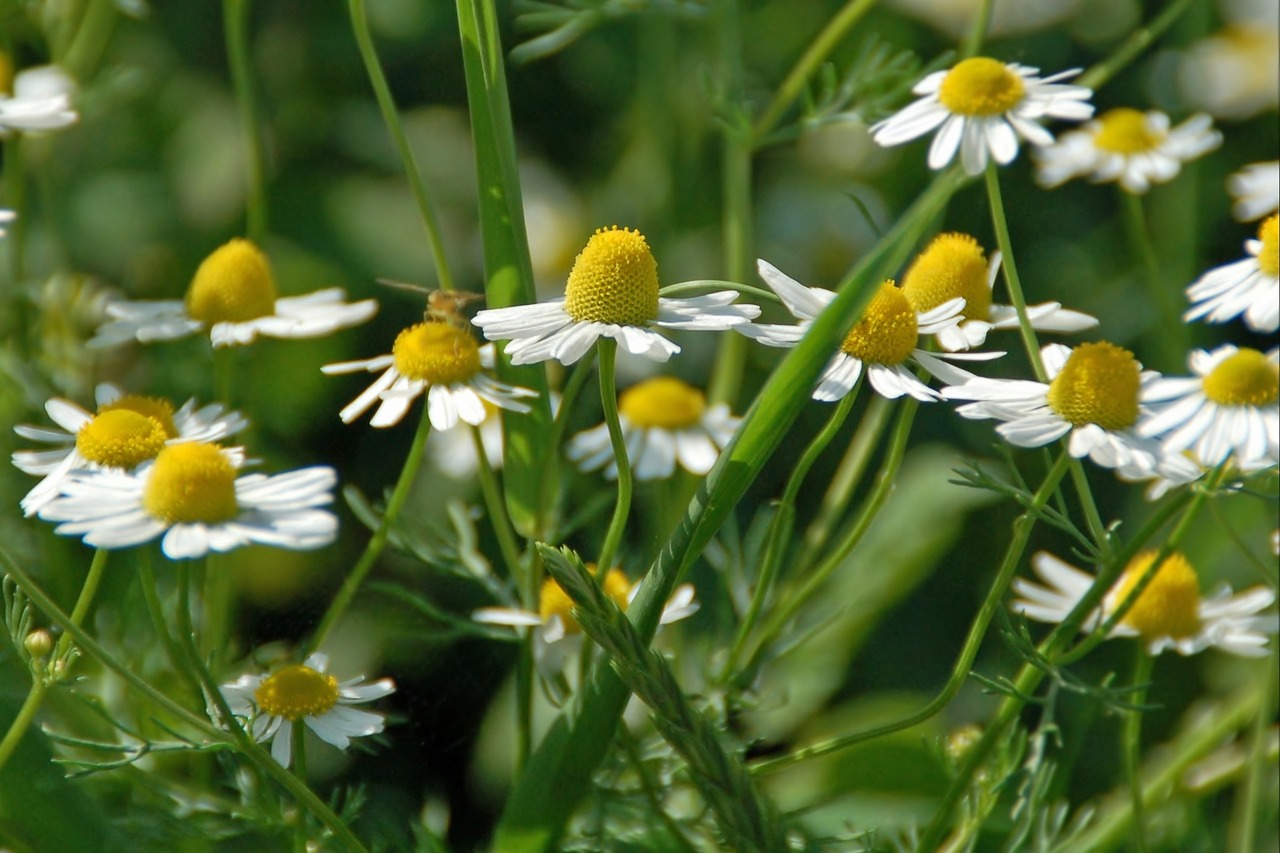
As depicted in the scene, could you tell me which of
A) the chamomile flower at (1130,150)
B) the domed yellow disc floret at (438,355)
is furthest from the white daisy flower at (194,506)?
the chamomile flower at (1130,150)

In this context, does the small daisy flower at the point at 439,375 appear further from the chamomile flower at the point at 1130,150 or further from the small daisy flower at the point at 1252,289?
the chamomile flower at the point at 1130,150

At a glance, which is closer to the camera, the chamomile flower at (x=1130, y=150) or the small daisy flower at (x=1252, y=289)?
the small daisy flower at (x=1252, y=289)

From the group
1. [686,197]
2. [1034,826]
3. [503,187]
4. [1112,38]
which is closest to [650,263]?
[503,187]

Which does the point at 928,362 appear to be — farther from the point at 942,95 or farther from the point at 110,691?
the point at 110,691

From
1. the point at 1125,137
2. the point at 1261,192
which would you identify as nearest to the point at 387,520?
the point at 1261,192

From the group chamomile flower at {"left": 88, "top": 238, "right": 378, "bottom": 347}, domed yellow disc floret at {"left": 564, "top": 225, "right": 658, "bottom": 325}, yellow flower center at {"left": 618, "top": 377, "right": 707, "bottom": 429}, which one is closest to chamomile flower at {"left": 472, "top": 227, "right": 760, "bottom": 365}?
domed yellow disc floret at {"left": 564, "top": 225, "right": 658, "bottom": 325}

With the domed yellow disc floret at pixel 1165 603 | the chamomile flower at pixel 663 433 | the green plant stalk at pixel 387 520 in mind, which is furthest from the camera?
the chamomile flower at pixel 663 433

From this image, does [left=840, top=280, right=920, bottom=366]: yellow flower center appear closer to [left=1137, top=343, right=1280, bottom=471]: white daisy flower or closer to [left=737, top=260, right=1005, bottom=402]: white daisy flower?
[left=737, top=260, right=1005, bottom=402]: white daisy flower
